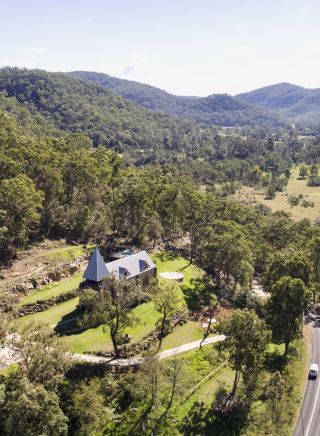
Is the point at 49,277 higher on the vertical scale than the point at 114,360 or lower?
higher


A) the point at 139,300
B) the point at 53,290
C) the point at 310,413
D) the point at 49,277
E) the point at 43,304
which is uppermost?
the point at 139,300

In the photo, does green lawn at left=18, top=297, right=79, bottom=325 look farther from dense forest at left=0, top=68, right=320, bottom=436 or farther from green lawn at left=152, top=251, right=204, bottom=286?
green lawn at left=152, top=251, right=204, bottom=286

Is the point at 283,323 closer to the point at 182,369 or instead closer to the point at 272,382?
the point at 272,382

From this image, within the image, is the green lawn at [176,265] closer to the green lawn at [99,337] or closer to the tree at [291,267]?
the tree at [291,267]

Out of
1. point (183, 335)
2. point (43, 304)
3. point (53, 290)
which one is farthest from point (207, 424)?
point (53, 290)

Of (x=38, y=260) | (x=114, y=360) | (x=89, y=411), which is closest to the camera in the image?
(x=89, y=411)

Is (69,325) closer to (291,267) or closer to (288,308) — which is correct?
(288,308)

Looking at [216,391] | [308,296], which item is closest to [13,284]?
[216,391]

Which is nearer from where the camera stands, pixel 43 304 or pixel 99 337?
pixel 99 337

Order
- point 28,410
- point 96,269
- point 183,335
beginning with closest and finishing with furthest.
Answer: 1. point 28,410
2. point 96,269
3. point 183,335
